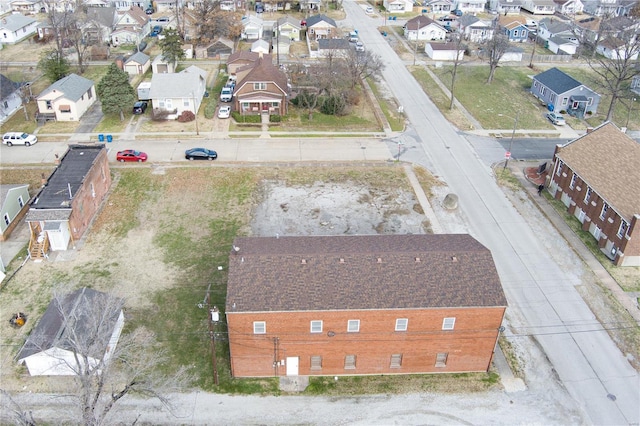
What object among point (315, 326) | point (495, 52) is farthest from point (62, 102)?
point (495, 52)

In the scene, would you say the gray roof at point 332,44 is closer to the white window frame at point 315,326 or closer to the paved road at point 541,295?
the paved road at point 541,295

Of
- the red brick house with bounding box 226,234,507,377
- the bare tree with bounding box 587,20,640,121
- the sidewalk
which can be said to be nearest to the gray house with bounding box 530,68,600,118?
the bare tree with bounding box 587,20,640,121

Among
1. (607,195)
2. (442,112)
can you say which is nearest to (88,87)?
(442,112)

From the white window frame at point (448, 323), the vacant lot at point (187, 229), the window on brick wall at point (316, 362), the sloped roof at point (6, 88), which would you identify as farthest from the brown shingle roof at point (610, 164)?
the sloped roof at point (6, 88)

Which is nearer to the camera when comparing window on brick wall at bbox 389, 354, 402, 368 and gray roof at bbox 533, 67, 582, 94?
window on brick wall at bbox 389, 354, 402, 368

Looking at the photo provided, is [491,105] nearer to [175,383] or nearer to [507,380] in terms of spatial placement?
[507,380]

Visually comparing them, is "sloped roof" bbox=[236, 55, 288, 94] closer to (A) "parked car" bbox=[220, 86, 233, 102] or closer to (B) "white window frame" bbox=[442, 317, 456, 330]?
(A) "parked car" bbox=[220, 86, 233, 102]
